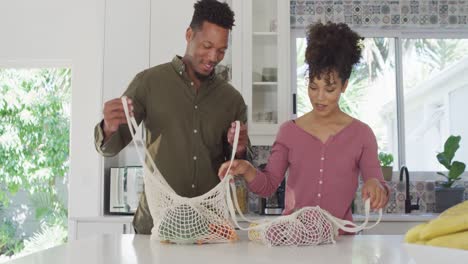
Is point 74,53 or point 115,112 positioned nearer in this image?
point 115,112

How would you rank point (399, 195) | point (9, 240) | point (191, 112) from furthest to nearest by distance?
point (9, 240), point (399, 195), point (191, 112)

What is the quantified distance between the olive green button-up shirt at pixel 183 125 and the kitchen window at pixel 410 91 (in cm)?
199

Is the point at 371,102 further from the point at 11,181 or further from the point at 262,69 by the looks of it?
the point at 11,181

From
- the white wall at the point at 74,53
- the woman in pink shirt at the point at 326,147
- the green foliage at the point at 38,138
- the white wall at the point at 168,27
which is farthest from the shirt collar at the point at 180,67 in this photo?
the green foliage at the point at 38,138

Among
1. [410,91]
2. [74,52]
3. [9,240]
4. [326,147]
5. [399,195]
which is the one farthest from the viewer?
[9,240]

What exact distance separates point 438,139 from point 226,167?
270cm

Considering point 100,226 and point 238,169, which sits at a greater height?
point 238,169

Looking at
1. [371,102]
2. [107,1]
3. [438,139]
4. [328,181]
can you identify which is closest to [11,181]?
[107,1]

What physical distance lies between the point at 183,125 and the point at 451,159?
2.23 metres

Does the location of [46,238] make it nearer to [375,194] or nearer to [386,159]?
[386,159]

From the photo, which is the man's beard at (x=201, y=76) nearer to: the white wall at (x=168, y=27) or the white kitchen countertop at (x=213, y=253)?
the white kitchen countertop at (x=213, y=253)

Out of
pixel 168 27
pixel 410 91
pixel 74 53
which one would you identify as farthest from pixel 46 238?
pixel 410 91

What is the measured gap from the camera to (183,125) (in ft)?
4.98

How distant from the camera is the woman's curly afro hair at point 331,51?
141 cm
